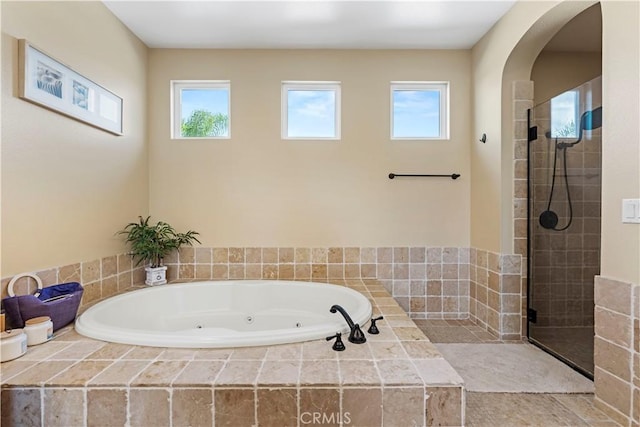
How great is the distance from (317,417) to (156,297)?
1.65 meters

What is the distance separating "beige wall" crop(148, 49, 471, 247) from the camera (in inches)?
106

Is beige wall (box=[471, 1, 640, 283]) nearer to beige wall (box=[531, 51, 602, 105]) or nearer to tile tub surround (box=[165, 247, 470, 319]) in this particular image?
tile tub surround (box=[165, 247, 470, 319])

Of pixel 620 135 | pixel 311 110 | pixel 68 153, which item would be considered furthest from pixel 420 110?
pixel 68 153

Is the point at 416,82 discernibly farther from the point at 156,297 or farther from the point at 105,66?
the point at 156,297

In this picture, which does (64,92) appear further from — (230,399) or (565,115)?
(565,115)

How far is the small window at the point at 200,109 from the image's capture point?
274 centimetres

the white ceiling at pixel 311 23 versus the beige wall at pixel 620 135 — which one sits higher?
the white ceiling at pixel 311 23

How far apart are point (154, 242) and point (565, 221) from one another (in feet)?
9.59

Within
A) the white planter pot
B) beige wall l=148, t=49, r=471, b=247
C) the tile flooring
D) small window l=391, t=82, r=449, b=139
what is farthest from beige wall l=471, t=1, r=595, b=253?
the white planter pot

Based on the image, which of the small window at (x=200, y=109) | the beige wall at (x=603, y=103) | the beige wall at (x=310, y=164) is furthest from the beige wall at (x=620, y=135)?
the small window at (x=200, y=109)

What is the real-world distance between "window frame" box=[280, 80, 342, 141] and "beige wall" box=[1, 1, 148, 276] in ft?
3.83

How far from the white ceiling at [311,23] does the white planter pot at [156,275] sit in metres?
1.86

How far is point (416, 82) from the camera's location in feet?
9.00

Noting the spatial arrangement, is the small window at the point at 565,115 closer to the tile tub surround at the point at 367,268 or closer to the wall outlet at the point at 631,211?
the wall outlet at the point at 631,211
